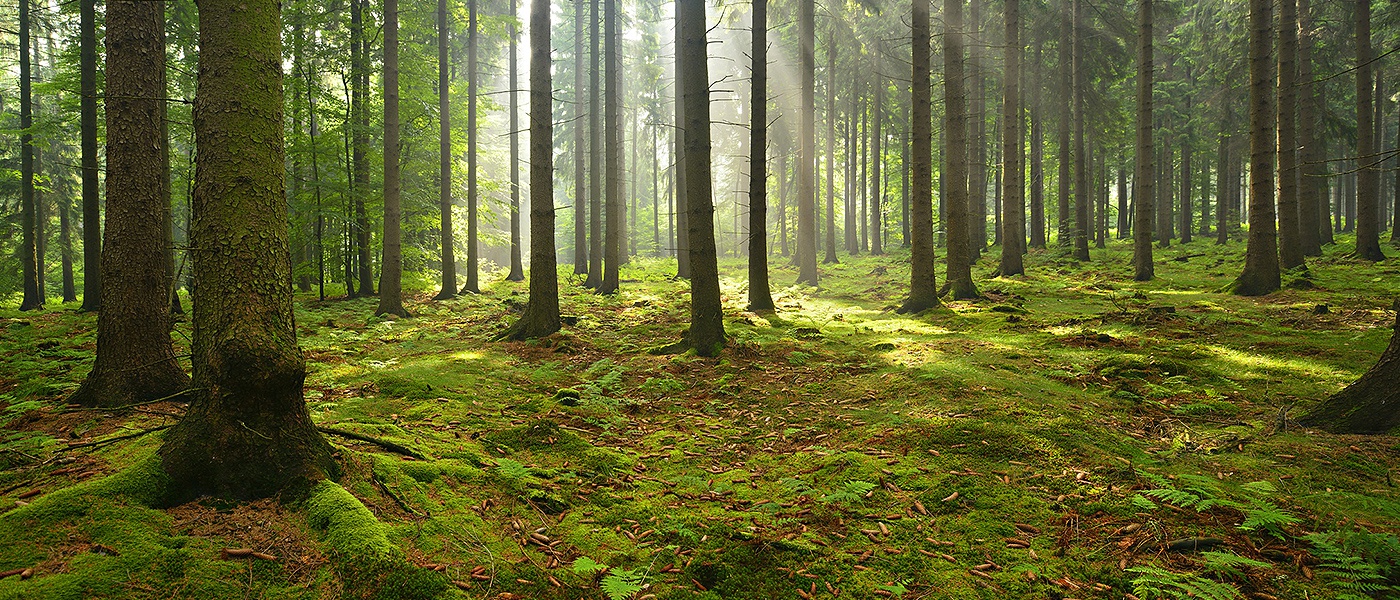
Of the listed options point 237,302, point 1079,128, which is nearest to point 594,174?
point 1079,128

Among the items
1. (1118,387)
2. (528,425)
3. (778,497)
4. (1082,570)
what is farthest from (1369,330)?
(528,425)

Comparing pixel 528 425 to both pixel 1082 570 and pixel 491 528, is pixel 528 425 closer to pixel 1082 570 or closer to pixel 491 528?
pixel 491 528

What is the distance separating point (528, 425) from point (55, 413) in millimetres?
3701

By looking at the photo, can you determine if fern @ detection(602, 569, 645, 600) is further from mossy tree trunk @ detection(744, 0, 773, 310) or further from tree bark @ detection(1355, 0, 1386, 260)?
tree bark @ detection(1355, 0, 1386, 260)

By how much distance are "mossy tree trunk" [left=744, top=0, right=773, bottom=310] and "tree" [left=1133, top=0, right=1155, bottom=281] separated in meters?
9.25

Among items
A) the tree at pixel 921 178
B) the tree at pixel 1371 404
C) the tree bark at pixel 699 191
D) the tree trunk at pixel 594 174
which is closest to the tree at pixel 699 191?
the tree bark at pixel 699 191

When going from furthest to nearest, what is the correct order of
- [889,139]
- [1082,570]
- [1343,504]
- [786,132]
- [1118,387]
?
[889,139] < [786,132] < [1118,387] < [1343,504] < [1082,570]

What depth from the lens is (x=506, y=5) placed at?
1046 inches

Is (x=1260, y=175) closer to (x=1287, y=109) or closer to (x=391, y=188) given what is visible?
(x=1287, y=109)

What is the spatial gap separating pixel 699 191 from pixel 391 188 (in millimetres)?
8845

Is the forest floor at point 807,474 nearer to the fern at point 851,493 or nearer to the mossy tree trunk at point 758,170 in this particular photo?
the fern at point 851,493

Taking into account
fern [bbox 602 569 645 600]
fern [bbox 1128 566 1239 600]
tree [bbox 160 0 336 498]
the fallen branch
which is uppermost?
tree [bbox 160 0 336 498]

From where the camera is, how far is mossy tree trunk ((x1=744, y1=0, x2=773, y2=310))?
12.5 metres

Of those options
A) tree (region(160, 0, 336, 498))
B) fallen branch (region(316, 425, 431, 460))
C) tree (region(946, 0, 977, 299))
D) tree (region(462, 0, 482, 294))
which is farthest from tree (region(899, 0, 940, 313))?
tree (region(462, 0, 482, 294))
